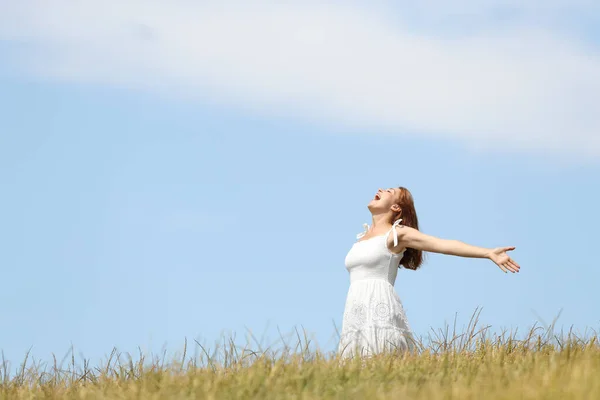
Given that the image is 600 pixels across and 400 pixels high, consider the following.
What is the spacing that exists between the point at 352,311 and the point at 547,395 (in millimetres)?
3503

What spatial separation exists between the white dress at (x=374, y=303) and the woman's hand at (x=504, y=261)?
107 cm

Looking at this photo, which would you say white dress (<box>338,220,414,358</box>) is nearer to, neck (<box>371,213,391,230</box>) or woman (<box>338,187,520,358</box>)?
woman (<box>338,187,520,358</box>)

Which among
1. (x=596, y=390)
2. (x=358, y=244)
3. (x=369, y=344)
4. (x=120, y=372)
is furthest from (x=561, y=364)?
(x=120, y=372)

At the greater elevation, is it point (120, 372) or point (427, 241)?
point (427, 241)

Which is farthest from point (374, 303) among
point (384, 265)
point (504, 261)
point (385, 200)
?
point (504, 261)

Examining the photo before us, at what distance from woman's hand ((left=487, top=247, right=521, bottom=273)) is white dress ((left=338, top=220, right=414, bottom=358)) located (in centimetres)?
107

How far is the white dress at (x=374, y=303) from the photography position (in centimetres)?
761

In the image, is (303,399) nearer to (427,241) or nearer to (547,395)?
(547,395)

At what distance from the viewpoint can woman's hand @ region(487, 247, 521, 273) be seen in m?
7.02

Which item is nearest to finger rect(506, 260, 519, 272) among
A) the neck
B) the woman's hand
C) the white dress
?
the woman's hand

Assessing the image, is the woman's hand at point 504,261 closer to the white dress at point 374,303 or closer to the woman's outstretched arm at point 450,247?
the woman's outstretched arm at point 450,247

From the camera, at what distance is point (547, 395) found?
4.42 metres

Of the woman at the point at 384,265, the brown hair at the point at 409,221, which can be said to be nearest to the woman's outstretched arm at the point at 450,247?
the woman at the point at 384,265

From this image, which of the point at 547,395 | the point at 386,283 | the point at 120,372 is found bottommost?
the point at 547,395
